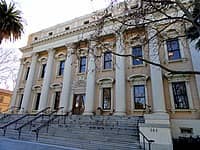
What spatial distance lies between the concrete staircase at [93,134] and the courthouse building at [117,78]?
4.13ft

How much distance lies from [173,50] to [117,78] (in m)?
5.59

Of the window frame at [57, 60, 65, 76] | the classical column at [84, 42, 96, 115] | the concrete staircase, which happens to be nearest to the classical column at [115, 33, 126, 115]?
the concrete staircase

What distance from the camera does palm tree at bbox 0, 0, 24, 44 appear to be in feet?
44.2

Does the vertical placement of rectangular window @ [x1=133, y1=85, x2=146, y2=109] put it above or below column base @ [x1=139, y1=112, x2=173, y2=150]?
above

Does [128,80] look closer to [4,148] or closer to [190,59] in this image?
[190,59]

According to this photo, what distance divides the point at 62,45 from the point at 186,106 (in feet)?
48.7

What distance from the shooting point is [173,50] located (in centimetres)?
1464

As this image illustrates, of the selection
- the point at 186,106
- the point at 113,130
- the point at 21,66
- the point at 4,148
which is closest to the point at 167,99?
the point at 186,106

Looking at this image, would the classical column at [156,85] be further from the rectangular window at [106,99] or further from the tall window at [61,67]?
the tall window at [61,67]

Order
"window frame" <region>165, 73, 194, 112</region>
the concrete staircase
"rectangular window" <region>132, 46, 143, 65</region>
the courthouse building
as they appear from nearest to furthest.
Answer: the concrete staircase < the courthouse building < "window frame" <region>165, 73, 194, 112</region> < "rectangular window" <region>132, 46, 143, 65</region>

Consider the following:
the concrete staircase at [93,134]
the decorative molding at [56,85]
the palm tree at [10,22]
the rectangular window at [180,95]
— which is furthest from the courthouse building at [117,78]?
the palm tree at [10,22]

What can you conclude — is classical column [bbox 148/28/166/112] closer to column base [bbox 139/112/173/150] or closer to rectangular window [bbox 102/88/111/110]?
column base [bbox 139/112/173/150]

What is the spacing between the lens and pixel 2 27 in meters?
13.3

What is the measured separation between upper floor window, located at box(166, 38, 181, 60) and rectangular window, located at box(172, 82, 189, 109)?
2.48 m
